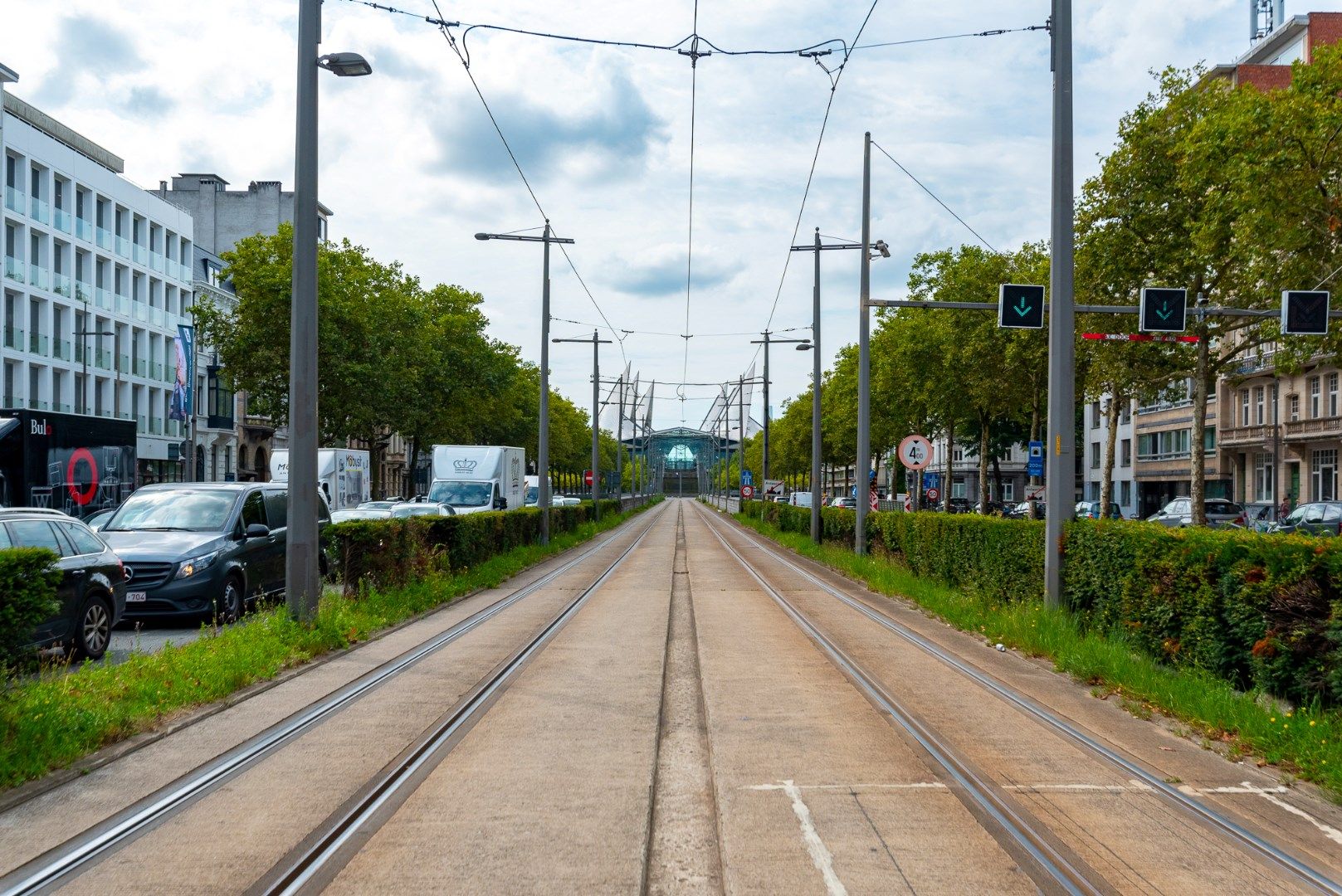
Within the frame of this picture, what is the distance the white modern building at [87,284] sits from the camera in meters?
48.5

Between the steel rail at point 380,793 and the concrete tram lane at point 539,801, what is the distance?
111mm

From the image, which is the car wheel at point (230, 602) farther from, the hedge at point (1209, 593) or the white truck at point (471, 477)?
the white truck at point (471, 477)

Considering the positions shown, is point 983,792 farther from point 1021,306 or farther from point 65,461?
point 65,461

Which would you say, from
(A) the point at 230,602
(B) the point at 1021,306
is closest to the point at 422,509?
(A) the point at 230,602

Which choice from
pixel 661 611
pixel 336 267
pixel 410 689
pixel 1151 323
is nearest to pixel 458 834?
pixel 410 689

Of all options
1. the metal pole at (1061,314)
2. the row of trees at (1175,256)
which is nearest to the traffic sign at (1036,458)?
the row of trees at (1175,256)

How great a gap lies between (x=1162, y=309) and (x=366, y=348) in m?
32.9

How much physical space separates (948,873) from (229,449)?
7078 cm

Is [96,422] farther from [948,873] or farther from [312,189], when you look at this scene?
[948,873]

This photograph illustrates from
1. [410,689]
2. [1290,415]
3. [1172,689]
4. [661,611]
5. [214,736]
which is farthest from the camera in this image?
[1290,415]

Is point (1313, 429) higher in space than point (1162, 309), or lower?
lower

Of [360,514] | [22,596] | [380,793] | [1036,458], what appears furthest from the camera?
[1036,458]

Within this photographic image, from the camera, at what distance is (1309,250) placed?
2145cm

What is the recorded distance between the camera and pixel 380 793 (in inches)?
260
